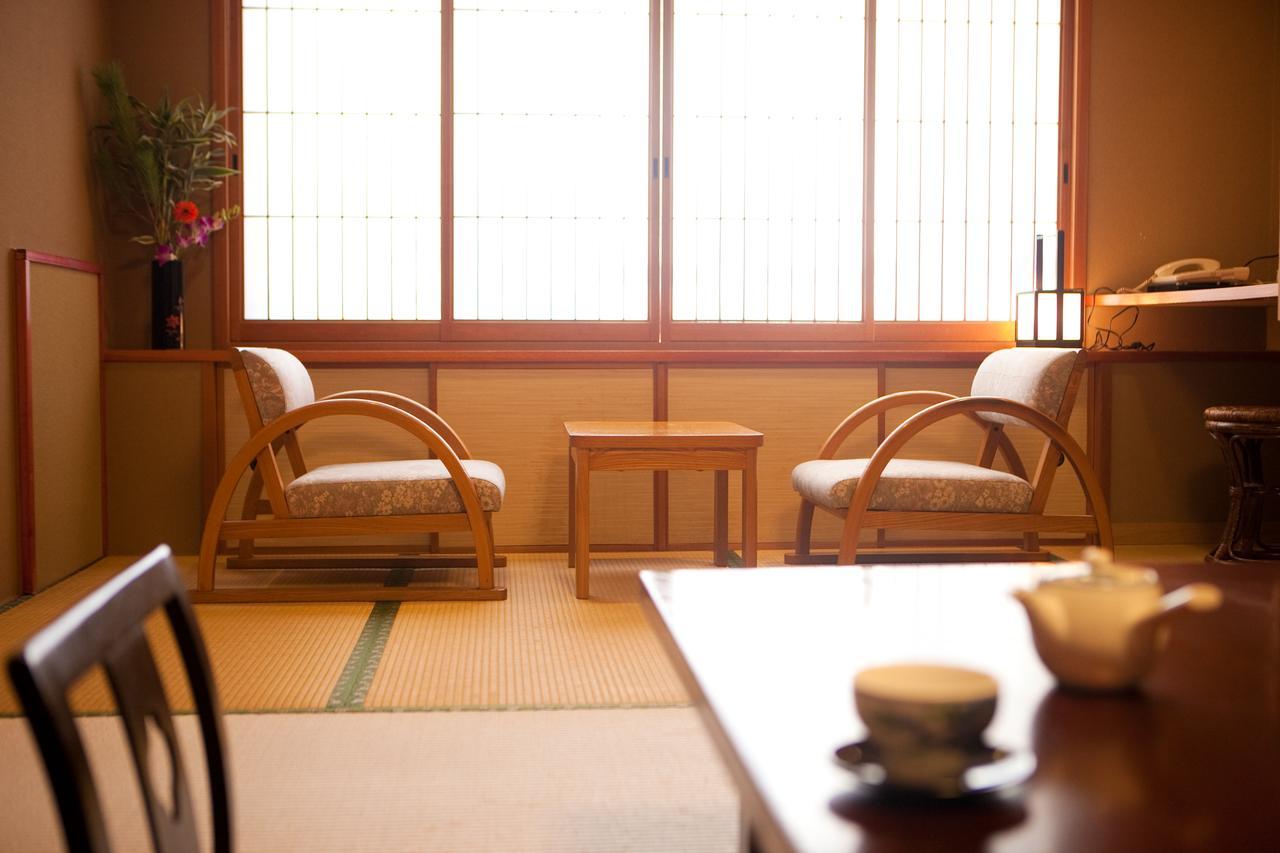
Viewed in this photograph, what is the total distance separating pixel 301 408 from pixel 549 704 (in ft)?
4.81

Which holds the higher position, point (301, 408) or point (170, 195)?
point (170, 195)

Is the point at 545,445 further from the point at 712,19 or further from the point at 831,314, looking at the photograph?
the point at 712,19

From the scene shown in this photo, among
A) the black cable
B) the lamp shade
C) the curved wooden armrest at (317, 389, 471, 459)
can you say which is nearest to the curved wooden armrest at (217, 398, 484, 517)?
the curved wooden armrest at (317, 389, 471, 459)

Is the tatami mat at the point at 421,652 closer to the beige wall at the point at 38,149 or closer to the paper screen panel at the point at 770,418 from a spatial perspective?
the beige wall at the point at 38,149

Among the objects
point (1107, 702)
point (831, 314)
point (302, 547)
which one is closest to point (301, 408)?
point (302, 547)

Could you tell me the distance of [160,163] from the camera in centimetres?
455

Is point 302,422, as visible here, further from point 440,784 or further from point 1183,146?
point 1183,146

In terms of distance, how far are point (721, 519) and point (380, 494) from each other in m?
1.27

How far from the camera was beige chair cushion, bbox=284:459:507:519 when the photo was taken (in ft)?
12.3

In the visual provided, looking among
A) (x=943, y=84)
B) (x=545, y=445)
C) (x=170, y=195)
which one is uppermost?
(x=943, y=84)

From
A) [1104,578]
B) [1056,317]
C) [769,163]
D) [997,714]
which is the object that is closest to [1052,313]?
[1056,317]

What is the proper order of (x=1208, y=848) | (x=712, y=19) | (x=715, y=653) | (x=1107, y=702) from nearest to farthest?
(x=1208, y=848)
(x=1107, y=702)
(x=715, y=653)
(x=712, y=19)

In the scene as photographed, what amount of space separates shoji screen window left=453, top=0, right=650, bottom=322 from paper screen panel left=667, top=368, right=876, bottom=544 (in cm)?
52

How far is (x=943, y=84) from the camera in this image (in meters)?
5.25
